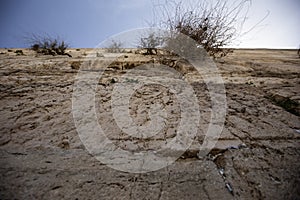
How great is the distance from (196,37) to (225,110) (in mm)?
1648

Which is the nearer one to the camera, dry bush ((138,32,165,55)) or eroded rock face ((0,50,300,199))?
eroded rock face ((0,50,300,199))

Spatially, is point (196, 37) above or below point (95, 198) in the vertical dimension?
above

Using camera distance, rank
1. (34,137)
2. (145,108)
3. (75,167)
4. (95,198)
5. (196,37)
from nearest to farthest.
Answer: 1. (95,198)
2. (75,167)
3. (34,137)
4. (145,108)
5. (196,37)

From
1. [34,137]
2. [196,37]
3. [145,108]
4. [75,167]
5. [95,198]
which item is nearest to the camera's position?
[95,198]

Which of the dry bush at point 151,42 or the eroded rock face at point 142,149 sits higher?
the dry bush at point 151,42

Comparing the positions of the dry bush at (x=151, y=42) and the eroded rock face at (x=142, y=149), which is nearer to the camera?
the eroded rock face at (x=142, y=149)

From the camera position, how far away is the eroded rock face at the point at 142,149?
0.68 m

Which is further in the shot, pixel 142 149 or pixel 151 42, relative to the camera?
pixel 151 42

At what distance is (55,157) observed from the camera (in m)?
0.79

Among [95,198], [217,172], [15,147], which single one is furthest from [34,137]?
[217,172]

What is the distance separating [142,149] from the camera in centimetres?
86

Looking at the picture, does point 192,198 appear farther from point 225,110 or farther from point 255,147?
point 225,110

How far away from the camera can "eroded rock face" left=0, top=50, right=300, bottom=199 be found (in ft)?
2.22

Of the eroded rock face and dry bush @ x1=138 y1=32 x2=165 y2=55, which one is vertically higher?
dry bush @ x1=138 y1=32 x2=165 y2=55
